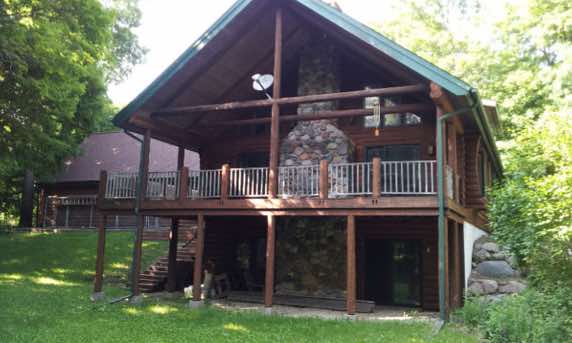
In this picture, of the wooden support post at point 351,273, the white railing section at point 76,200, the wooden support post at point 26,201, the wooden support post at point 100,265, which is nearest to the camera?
the wooden support post at point 351,273

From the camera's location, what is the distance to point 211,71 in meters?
14.8

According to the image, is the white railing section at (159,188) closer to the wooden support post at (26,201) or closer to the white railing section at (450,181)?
the white railing section at (450,181)

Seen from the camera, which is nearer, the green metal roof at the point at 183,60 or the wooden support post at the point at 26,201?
the green metal roof at the point at 183,60

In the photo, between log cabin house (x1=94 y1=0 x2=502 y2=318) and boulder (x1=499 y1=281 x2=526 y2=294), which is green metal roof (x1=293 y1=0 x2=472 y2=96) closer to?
log cabin house (x1=94 y1=0 x2=502 y2=318)

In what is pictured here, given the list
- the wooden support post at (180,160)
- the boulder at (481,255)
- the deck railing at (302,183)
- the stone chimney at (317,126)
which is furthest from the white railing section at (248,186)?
the boulder at (481,255)

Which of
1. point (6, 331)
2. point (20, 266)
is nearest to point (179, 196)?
point (6, 331)

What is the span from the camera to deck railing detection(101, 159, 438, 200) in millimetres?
12125

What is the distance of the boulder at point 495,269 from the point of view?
14.6 meters

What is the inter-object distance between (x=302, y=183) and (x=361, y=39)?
379 cm

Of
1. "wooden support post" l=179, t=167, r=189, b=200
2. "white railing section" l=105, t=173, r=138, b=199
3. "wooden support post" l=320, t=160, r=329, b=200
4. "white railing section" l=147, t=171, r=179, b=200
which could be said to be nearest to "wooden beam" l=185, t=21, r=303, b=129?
"white railing section" l=147, t=171, r=179, b=200

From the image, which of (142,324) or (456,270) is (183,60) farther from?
(456,270)

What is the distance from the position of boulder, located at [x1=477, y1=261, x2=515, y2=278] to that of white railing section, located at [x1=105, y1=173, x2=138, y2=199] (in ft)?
34.8

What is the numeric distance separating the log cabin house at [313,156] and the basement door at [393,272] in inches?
1.2

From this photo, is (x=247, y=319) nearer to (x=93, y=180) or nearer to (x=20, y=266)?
(x=20, y=266)
